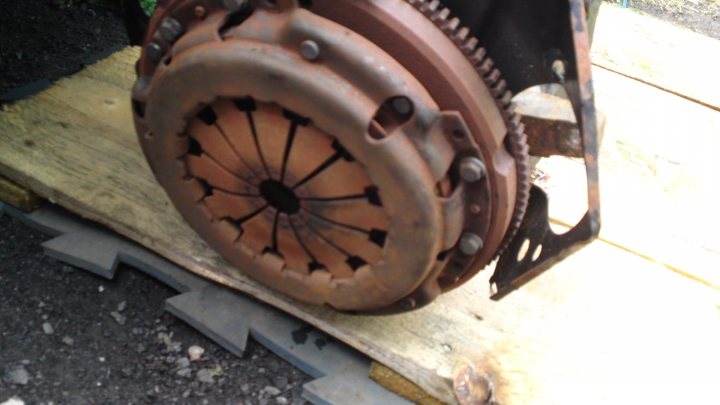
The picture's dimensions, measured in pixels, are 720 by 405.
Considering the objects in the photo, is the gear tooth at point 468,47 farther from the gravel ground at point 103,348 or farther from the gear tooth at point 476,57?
the gravel ground at point 103,348

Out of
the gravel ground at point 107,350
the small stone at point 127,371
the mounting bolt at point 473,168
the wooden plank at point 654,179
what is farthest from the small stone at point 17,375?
the wooden plank at point 654,179

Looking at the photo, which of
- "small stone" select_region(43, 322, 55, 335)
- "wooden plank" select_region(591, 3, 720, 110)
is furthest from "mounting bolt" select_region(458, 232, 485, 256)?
"wooden plank" select_region(591, 3, 720, 110)

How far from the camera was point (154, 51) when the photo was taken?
124cm

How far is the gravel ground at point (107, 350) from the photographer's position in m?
1.44

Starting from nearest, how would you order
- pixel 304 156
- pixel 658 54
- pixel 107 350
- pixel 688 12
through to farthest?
pixel 304 156 < pixel 107 350 < pixel 658 54 < pixel 688 12

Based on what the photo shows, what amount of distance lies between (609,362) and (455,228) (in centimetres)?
53

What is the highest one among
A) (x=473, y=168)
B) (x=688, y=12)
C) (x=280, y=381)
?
(x=473, y=168)

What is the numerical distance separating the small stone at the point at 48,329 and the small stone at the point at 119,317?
0.38 ft

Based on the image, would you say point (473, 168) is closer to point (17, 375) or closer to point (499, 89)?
point (499, 89)

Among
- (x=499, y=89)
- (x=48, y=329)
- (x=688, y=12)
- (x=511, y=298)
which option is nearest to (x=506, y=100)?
(x=499, y=89)

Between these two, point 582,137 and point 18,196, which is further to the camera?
point 18,196

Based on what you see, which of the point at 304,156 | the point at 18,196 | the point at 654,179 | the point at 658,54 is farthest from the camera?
the point at 658,54

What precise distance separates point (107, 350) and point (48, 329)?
129 mm

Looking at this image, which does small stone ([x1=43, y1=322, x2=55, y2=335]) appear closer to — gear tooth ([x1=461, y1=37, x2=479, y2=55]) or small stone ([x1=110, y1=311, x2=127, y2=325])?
small stone ([x1=110, y1=311, x2=127, y2=325])
